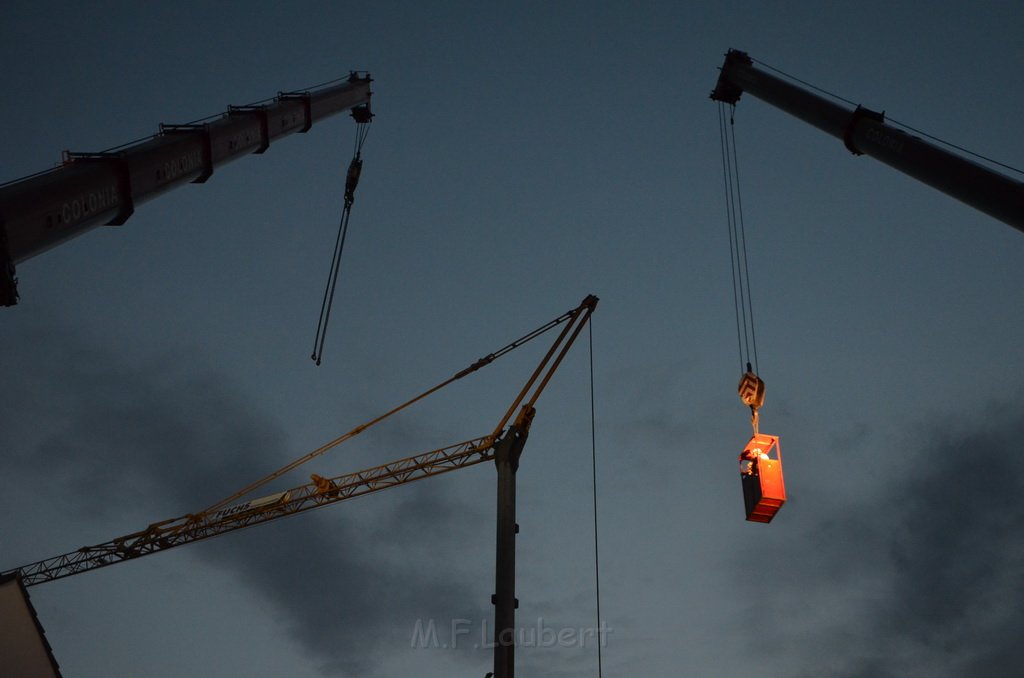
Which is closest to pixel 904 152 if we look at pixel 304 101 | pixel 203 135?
pixel 203 135

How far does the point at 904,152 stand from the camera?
22.1m

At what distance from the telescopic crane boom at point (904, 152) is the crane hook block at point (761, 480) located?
7349mm

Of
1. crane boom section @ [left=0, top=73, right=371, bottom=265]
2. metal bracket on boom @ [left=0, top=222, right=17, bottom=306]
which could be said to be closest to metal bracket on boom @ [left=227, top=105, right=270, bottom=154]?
crane boom section @ [left=0, top=73, right=371, bottom=265]

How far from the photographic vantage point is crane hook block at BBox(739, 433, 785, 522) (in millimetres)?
21469

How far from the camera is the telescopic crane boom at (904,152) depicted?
18.5m

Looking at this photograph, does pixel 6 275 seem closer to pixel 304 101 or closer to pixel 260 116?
pixel 260 116

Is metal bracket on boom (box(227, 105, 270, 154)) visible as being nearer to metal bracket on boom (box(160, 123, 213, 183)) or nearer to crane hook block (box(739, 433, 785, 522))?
metal bracket on boom (box(160, 123, 213, 183))

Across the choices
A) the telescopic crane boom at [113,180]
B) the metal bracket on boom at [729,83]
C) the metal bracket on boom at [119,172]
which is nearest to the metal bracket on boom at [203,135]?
the telescopic crane boom at [113,180]

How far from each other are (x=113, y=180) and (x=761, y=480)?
17.5 m

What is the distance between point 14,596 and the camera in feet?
105

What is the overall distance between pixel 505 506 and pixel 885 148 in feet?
70.1

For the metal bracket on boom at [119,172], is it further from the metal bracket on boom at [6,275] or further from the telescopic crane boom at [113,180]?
the metal bracket on boom at [6,275]

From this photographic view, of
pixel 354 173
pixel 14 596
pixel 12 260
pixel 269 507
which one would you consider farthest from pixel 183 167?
pixel 269 507

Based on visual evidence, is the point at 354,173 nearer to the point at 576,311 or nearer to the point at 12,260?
the point at 576,311
